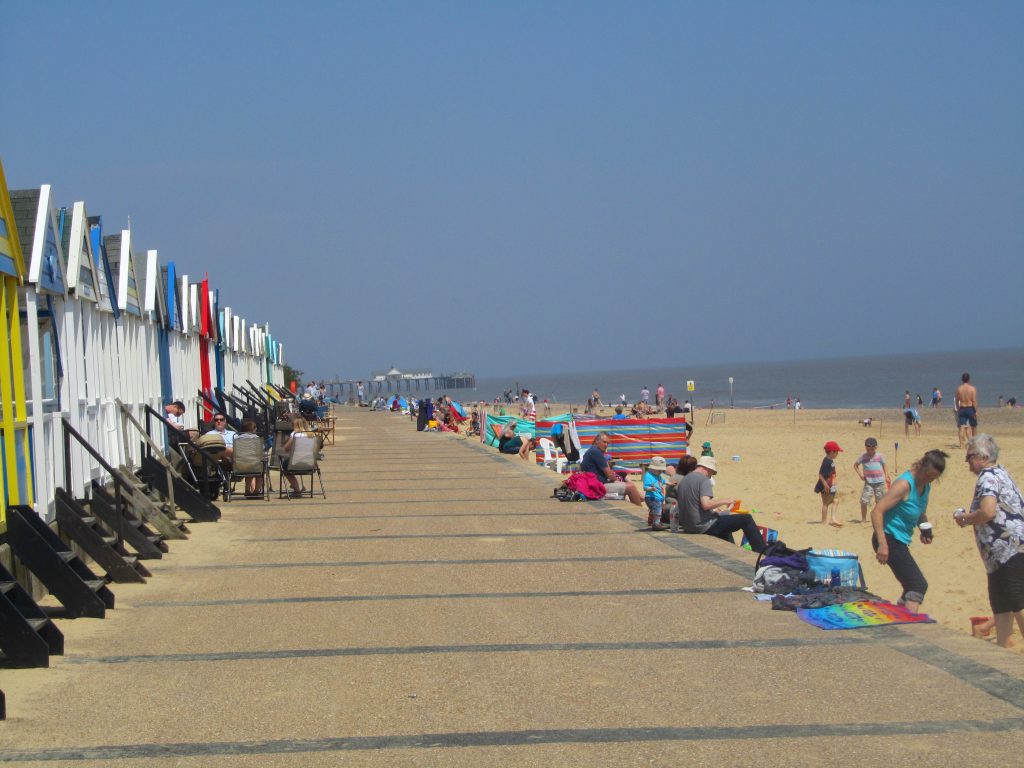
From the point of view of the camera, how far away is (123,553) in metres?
9.21

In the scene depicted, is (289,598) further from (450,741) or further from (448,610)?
(450,741)

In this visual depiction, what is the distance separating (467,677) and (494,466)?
48.0ft

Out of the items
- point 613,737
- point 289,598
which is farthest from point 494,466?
point 613,737

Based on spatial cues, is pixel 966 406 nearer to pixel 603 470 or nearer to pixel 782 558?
pixel 603 470

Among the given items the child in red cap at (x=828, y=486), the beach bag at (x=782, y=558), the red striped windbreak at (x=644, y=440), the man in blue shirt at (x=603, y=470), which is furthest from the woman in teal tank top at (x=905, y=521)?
the red striped windbreak at (x=644, y=440)

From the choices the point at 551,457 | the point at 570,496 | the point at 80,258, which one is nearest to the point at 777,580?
the point at 570,496

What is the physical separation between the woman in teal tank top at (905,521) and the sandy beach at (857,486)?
111cm

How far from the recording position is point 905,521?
26.1 ft

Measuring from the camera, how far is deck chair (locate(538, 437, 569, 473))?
20.1 m

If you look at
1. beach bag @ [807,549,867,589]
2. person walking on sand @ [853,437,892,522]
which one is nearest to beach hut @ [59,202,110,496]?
beach bag @ [807,549,867,589]

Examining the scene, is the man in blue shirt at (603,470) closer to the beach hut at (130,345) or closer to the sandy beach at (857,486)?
the sandy beach at (857,486)

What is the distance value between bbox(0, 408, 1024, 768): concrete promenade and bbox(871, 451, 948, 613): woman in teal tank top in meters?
0.80

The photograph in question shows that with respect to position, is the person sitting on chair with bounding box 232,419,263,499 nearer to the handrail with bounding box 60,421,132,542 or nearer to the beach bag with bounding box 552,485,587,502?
the beach bag with bounding box 552,485,587,502

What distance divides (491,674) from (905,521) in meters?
3.54
